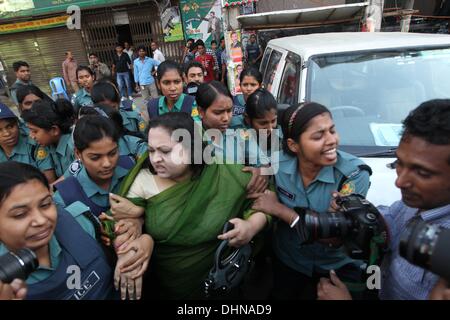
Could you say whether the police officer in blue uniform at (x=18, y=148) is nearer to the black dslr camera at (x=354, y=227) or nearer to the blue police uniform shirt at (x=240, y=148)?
the blue police uniform shirt at (x=240, y=148)

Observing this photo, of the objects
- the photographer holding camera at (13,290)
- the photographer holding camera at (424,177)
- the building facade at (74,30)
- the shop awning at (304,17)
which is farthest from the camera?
the building facade at (74,30)

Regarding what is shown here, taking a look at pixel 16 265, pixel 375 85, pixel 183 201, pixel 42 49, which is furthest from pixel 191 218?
pixel 42 49

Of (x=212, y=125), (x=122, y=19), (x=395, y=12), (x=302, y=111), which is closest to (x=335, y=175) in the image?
(x=302, y=111)

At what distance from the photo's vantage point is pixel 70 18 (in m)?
10.0

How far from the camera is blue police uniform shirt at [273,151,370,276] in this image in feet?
4.80

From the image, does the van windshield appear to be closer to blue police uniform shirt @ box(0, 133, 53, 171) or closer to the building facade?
blue police uniform shirt @ box(0, 133, 53, 171)

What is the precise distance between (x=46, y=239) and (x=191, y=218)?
56 centimetres

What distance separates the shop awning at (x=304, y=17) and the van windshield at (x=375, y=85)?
92.1 inches

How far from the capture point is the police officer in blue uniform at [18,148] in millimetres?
2369

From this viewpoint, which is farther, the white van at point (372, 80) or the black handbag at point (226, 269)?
the white van at point (372, 80)

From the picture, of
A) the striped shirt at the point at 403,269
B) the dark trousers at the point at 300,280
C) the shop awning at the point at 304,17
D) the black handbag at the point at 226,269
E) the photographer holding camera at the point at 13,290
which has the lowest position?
the dark trousers at the point at 300,280

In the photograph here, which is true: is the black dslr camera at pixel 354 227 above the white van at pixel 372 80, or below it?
below

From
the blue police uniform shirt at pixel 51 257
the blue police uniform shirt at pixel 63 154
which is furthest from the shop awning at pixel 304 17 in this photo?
the blue police uniform shirt at pixel 51 257

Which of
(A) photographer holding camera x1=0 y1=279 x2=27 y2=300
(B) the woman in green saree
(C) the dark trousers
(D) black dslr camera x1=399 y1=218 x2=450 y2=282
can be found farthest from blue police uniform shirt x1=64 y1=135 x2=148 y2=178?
(D) black dslr camera x1=399 y1=218 x2=450 y2=282
